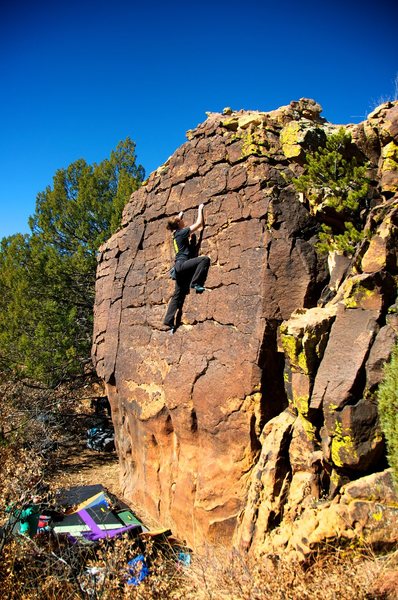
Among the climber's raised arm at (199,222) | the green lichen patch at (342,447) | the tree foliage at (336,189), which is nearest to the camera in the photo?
the green lichen patch at (342,447)

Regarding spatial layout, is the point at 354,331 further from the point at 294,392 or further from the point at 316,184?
the point at 316,184

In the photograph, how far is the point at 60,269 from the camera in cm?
1126

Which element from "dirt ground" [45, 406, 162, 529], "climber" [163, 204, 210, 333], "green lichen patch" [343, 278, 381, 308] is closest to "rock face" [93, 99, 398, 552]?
"green lichen patch" [343, 278, 381, 308]

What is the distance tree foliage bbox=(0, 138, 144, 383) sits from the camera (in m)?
10.4

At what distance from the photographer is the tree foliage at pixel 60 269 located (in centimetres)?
1035

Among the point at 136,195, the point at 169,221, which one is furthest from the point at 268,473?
the point at 136,195

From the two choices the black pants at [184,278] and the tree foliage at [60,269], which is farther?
the tree foliage at [60,269]

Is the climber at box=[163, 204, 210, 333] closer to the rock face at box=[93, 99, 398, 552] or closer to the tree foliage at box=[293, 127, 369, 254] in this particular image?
the rock face at box=[93, 99, 398, 552]

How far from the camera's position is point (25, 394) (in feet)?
34.3

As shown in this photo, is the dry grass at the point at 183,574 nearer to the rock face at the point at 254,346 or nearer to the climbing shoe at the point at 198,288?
the rock face at the point at 254,346

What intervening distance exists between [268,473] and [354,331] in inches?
67.8

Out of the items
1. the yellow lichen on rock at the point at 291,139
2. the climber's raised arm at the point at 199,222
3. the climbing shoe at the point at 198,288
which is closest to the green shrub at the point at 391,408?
the climbing shoe at the point at 198,288

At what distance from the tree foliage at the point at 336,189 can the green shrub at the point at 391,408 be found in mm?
1649

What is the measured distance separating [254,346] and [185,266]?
63.4 inches
